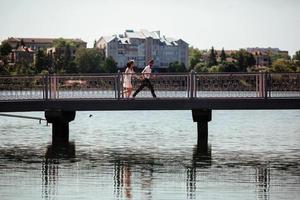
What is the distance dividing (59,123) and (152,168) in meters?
8.82

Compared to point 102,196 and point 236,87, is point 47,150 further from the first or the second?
point 102,196

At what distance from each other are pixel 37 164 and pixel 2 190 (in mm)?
6065

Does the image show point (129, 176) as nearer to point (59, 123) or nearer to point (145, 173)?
point (145, 173)

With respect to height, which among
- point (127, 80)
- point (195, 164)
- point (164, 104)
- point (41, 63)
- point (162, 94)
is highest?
point (41, 63)

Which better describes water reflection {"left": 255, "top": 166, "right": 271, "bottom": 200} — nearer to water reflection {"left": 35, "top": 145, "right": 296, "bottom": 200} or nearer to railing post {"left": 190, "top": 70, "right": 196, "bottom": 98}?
water reflection {"left": 35, "top": 145, "right": 296, "bottom": 200}

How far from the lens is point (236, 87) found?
33.2 meters

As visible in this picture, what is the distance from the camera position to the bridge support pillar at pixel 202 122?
3281cm

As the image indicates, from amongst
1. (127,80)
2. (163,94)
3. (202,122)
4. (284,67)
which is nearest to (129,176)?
(127,80)

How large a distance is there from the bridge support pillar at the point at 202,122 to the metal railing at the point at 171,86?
603 mm

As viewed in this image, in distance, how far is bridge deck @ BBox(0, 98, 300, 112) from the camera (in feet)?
105

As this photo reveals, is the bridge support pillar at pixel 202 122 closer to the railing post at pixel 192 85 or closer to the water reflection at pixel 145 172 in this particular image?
the railing post at pixel 192 85

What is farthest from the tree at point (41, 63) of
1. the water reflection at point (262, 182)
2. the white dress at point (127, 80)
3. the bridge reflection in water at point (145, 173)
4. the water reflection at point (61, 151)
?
the water reflection at point (262, 182)

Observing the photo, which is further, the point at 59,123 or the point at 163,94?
the point at 59,123

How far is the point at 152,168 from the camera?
25.8m
